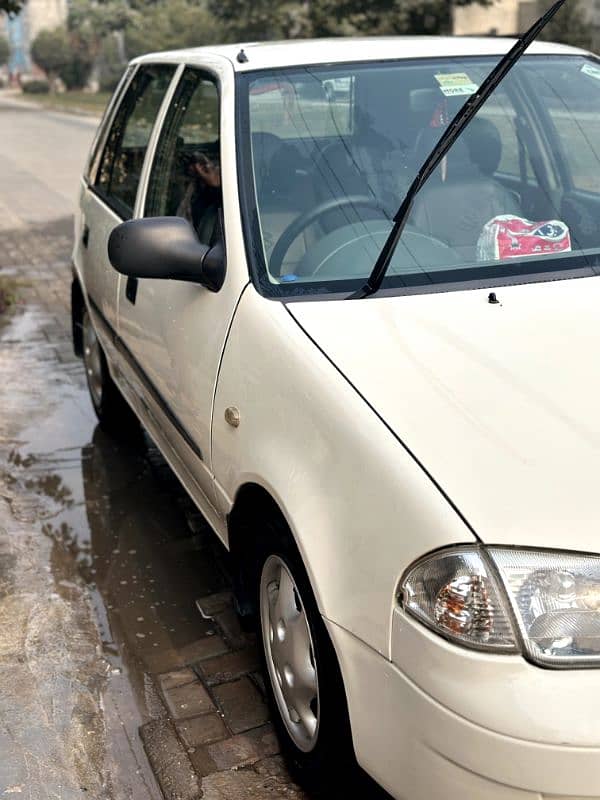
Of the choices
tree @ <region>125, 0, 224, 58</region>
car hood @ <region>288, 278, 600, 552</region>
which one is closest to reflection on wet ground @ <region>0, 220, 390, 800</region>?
car hood @ <region>288, 278, 600, 552</region>

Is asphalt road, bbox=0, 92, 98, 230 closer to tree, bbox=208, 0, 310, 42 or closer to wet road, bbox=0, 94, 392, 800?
wet road, bbox=0, 94, 392, 800

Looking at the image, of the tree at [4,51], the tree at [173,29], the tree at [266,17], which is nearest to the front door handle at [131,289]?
the tree at [266,17]

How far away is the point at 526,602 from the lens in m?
1.94

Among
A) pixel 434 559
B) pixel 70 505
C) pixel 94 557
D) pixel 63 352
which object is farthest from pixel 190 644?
pixel 63 352

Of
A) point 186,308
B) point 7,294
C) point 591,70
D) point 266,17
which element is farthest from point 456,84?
point 266,17

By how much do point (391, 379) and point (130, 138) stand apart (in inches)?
107

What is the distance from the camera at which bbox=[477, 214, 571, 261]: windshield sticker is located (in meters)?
3.05

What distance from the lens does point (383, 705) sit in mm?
2062

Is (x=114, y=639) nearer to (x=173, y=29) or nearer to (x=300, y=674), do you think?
(x=300, y=674)

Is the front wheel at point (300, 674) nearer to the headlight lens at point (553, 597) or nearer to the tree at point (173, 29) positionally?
the headlight lens at point (553, 597)

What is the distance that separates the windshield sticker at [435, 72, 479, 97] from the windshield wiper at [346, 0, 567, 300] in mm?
607

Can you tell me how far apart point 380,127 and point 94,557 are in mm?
1906

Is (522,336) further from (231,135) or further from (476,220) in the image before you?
(231,135)

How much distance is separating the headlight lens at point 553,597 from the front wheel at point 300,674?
1.60 feet
